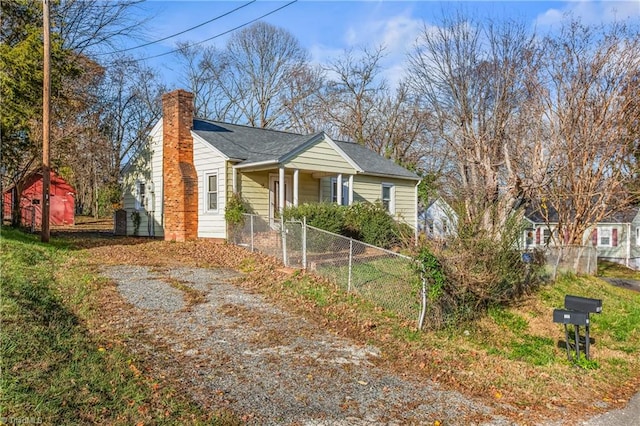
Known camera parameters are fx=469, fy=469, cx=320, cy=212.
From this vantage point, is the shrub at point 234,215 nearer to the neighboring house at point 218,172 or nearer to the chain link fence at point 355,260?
the chain link fence at point 355,260

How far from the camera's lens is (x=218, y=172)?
16.1 metres

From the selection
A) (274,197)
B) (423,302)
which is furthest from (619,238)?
(423,302)

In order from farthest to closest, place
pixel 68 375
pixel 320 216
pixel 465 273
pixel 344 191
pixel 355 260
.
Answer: pixel 344 191, pixel 320 216, pixel 355 260, pixel 465 273, pixel 68 375

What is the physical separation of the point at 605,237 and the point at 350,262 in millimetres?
31788

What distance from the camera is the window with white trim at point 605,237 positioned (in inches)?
1335

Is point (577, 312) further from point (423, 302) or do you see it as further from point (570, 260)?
point (570, 260)

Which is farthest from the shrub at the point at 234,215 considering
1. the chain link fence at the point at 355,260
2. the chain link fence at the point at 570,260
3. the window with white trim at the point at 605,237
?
the window with white trim at the point at 605,237

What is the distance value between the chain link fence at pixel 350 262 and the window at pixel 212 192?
2.85 meters

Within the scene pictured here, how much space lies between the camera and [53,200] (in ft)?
91.8

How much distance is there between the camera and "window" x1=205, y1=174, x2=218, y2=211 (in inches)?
645

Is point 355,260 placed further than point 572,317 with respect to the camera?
Yes

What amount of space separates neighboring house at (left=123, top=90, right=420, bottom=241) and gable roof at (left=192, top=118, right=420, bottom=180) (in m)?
0.04

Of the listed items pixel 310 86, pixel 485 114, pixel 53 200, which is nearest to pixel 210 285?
pixel 485 114

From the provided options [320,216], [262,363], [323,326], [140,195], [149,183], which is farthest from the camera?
[140,195]
